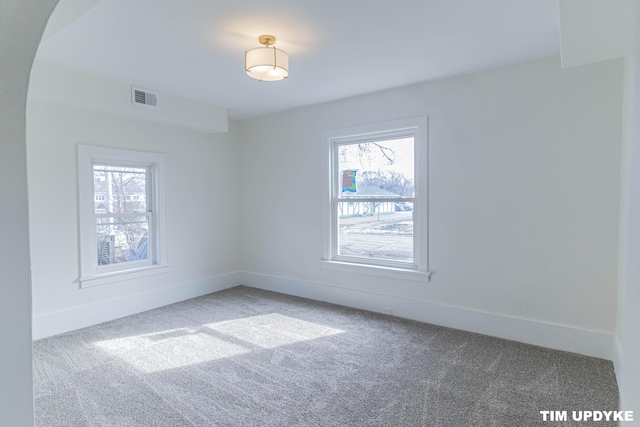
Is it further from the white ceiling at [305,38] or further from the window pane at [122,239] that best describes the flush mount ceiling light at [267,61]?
the window pane at [122,239]

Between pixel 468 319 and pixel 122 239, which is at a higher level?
pixel 122 239

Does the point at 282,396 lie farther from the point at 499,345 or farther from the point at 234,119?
the point at 234,119

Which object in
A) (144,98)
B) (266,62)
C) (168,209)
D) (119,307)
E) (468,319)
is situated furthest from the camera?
(168,209)

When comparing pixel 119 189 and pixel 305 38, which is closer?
pixel 305 38

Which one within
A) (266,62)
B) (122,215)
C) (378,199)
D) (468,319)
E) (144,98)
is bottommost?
(468,319)

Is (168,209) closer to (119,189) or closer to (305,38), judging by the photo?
(119,189)

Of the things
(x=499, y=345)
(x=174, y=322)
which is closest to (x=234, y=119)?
(x=174, y=322)

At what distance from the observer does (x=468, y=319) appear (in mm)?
3502

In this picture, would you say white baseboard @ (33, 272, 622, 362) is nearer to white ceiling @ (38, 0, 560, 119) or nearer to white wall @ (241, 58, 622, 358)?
white wall @ (241, 58, 622, 358)

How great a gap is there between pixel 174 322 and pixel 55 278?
1242 millimetres

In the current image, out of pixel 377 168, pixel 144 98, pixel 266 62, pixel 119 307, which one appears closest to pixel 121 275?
pixel 119 307

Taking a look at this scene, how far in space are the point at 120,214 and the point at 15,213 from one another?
362 centimetres

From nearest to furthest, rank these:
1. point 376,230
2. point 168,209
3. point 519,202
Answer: point 519,202 < point 376,230 < point 168,209

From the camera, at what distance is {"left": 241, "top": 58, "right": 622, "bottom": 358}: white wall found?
2.87 m
